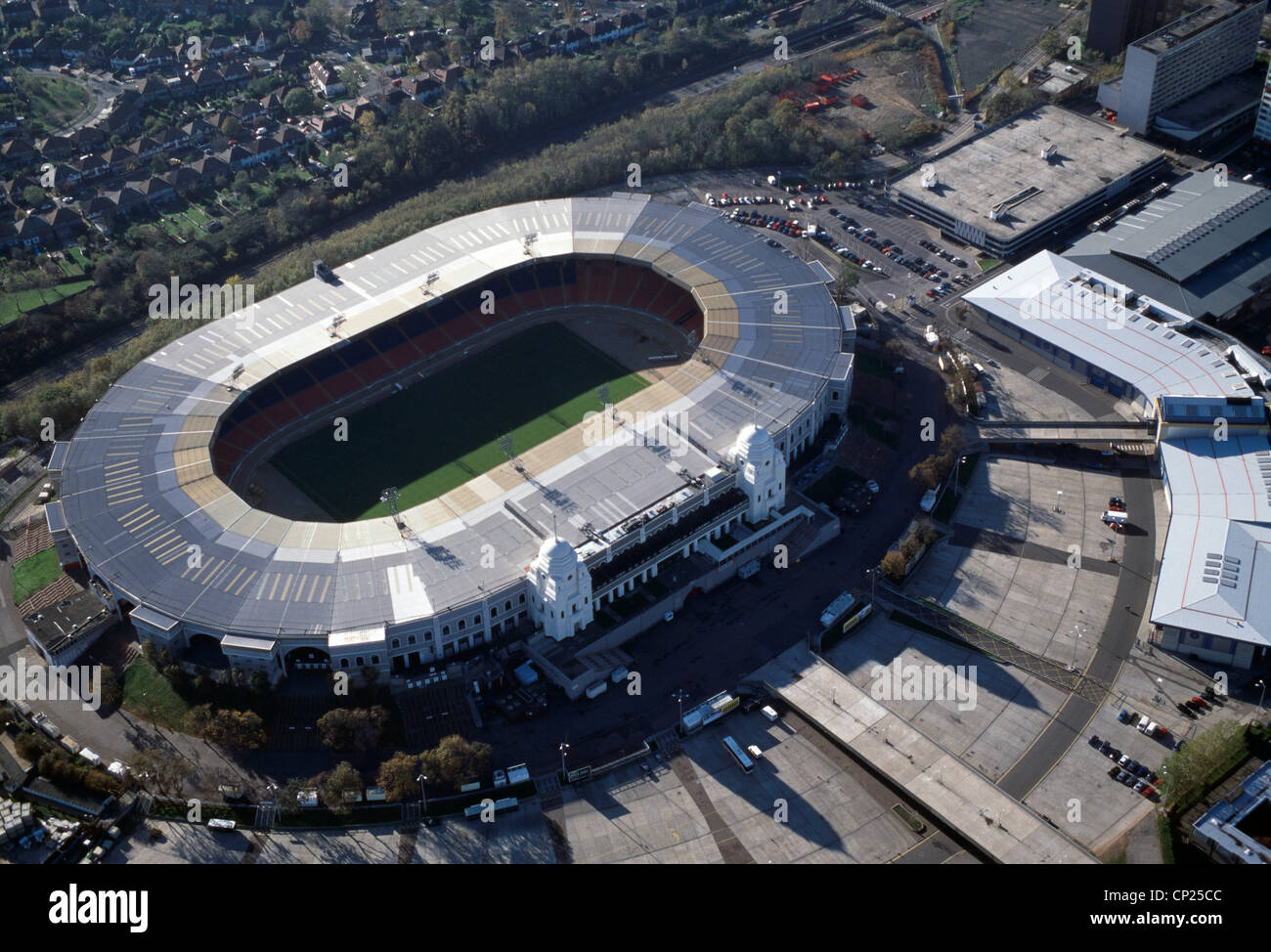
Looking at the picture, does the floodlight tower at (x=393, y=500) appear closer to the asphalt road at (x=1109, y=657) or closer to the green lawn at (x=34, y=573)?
the green lawn at (x=34, y=573)

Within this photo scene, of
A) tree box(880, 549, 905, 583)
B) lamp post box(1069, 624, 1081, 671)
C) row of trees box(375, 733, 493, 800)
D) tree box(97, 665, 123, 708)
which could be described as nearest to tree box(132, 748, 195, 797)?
tree box(97, 665, 123, 708)

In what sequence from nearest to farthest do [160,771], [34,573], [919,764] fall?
[160,771]
[919,764]
[34,573]

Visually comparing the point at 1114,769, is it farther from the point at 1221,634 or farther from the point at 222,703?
the point at 222,703

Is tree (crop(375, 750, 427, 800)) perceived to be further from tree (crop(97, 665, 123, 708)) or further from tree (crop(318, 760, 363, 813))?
tree (crop(97, 665, 123, 708))

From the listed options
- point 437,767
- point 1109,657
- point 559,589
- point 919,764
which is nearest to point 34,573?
point 437,767

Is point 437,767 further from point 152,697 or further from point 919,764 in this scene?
point 919,764

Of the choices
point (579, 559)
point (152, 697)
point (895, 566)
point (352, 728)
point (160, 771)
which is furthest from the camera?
point (895, 566)
